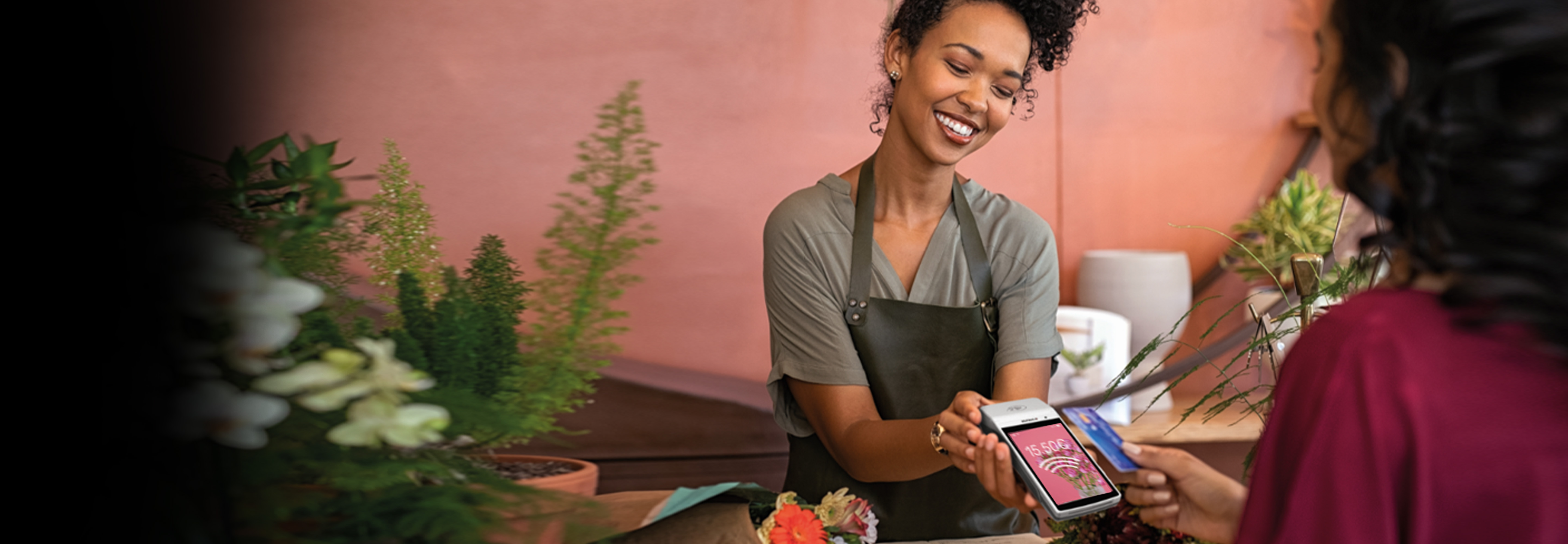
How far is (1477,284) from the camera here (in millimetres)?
540

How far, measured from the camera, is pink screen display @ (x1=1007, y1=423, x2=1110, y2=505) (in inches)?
37.9

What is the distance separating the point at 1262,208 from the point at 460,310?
2.76 meters

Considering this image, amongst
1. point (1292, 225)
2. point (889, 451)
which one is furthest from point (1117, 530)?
point (1292, 225)

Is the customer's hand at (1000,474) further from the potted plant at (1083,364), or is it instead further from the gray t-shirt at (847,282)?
the potted plant at (1083,364)

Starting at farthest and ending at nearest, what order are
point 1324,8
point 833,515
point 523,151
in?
point 523,151 → point 833,515 → point 1324,8

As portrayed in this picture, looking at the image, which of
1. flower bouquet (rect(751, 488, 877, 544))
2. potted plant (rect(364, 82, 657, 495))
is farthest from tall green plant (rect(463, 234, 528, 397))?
flower bouquet (rect(751, 488, 877, 544))

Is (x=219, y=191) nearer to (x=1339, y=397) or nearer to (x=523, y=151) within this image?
(x=1339, y=397)

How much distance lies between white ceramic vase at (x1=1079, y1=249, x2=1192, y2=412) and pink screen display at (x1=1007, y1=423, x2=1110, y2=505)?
1.79m

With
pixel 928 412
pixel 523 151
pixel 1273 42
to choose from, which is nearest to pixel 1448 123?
pixel 928 412

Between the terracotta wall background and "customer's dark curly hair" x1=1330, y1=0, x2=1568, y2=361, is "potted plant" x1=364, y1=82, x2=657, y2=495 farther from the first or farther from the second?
the terracotta wall background

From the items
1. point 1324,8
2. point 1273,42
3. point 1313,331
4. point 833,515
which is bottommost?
point 833,515

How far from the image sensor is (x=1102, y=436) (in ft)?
3.12

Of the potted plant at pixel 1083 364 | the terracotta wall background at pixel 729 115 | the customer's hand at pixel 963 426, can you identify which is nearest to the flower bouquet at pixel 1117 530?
the customer's hand at pixel 963 426

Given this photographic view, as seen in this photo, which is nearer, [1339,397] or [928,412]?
[1339,397]
